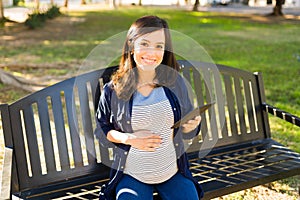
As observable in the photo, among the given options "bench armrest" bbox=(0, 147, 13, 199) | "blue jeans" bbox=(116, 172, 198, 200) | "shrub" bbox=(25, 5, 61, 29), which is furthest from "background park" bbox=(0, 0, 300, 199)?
"bench armrest" bbox=(0, 147, 13, 199)

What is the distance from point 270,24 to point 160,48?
745 inches

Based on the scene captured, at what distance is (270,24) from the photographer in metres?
20.4

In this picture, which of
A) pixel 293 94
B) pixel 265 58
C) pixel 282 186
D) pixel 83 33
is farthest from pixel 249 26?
pixel 282 186

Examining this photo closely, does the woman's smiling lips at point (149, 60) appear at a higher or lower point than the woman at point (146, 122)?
higher

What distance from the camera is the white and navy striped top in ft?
8.21

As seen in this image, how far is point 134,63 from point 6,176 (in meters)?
0.95

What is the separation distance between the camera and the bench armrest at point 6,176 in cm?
236

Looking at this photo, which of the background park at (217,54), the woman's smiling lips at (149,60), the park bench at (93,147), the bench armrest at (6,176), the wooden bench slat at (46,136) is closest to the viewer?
the bench armrest at (6,176)

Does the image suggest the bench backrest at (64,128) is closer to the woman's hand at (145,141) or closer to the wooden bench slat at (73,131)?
the wooden bench slat at (73,131)

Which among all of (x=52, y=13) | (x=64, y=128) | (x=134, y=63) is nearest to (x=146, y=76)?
(x=134, y=63)

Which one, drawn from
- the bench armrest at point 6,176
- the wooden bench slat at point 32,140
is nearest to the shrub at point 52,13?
the wooden bench slat at point 32,140

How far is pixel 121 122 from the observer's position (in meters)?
2.54

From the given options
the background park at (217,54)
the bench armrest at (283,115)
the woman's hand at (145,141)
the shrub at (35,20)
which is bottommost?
the background park at (217,54)

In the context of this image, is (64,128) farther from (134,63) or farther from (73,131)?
(134,63)
